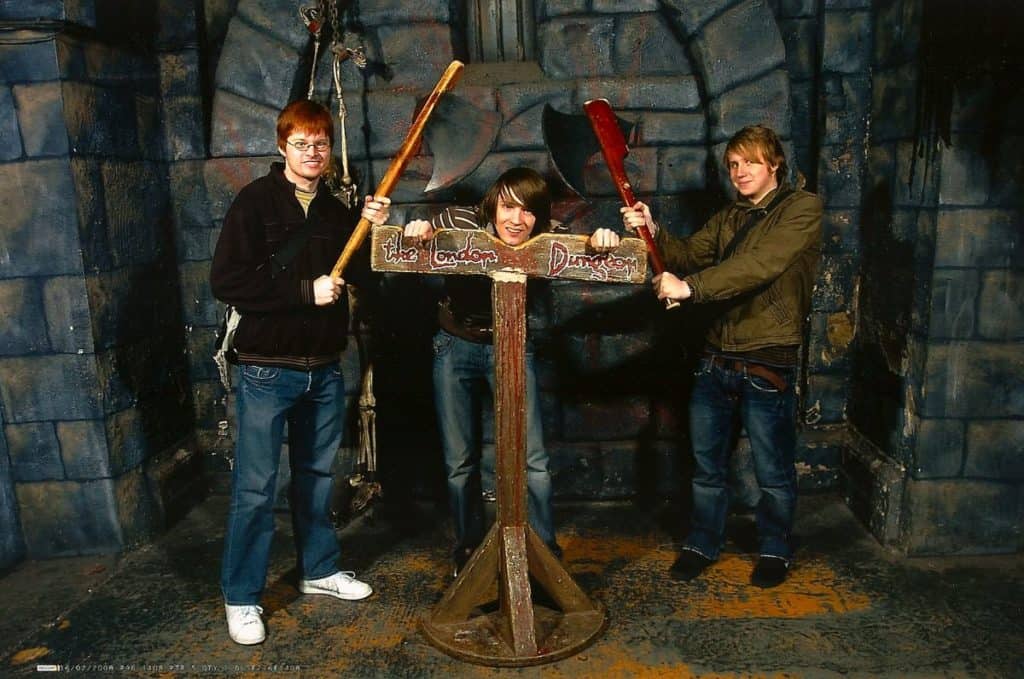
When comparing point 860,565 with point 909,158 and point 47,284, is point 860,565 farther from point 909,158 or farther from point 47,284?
point 47,284

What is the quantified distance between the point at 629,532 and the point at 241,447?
6.92ft

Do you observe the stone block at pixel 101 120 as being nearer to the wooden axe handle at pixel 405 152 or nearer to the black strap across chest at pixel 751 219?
the wooden axe handle at pixel 405 152

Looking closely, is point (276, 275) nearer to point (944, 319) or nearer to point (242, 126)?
point (242, 126)

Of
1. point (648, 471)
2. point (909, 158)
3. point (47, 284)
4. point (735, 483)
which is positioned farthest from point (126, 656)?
point (909, 158)

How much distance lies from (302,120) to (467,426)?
1.50 m

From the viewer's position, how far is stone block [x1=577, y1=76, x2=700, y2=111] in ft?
14.2

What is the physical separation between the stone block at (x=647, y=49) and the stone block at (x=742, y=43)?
0.17 meters

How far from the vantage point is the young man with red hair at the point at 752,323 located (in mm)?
3373

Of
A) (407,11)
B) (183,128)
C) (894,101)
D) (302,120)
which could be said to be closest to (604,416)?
(894,101)

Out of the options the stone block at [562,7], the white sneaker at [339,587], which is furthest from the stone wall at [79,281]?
the stone block at [562,7]

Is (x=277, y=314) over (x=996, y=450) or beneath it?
over

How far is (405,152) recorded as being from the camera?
3.08m

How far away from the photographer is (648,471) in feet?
15.4

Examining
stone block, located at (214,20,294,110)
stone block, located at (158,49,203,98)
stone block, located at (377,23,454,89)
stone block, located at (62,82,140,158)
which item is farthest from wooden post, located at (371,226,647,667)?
stone block, located at (158,49,203,98)
